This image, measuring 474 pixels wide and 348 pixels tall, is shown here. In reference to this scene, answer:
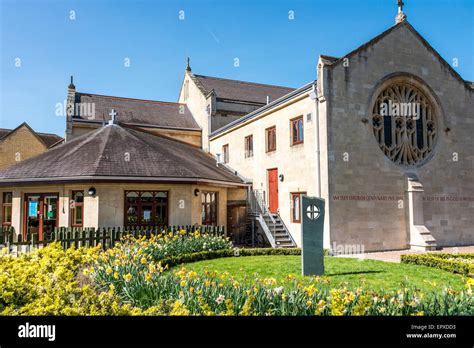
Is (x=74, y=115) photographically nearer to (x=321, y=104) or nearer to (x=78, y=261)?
(x=321, y=104)

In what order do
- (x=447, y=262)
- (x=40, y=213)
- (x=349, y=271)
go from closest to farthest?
1. (x=349, y=271)
2. (x=447, y=262)
3. (x=40, y=213)

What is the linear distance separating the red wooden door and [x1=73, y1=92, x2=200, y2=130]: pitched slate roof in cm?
1377

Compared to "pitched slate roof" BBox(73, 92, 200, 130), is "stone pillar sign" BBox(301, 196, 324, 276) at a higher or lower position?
lower

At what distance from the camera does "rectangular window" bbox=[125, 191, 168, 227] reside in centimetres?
1705

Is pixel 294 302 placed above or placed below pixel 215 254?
above

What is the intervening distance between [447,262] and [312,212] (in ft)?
17.3

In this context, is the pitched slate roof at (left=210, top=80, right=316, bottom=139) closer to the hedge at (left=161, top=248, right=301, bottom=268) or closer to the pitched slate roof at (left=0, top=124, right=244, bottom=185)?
the pitched slate roof at (left=0, top=124, right=244, bottom=185)

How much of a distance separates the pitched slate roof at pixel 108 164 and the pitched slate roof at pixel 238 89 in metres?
14.6

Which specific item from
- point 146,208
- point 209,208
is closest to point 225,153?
point 209,208

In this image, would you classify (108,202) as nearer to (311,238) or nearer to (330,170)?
(311,238)

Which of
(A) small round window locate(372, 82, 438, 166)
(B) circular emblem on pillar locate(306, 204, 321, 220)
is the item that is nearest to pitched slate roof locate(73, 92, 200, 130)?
(A) small round window locate(372, 82, 438, 166)

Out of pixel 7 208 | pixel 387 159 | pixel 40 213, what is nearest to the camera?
pixel 40 213

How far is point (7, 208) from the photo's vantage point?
1858 cm
